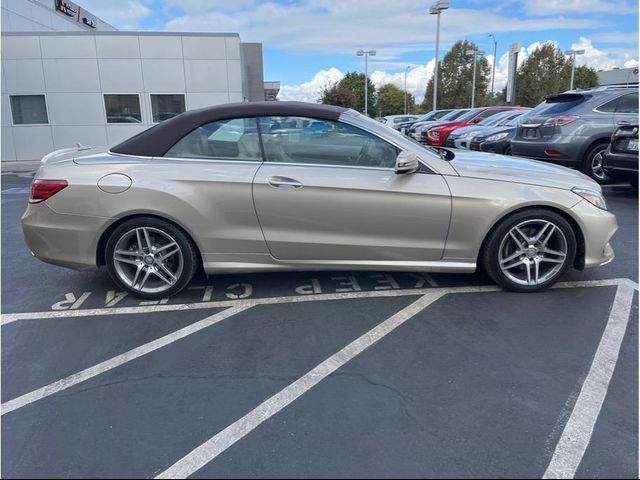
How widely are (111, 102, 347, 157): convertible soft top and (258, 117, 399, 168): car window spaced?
0.06 metres

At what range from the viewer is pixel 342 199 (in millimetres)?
3719

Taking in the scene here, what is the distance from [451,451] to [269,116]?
108 inches

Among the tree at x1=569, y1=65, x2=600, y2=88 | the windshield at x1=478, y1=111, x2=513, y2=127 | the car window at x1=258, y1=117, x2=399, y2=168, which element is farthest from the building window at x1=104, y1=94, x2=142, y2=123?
the tree at x1=569, y1=65, x2=600, y2=88

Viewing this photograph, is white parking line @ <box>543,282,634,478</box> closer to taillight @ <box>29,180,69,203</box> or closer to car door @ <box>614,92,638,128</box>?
taillight @ <box>29,180,69,203</box>

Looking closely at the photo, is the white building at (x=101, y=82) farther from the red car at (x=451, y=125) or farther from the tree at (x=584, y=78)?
the tree at (x=584, y=78)

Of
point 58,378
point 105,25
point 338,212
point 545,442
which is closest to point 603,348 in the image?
point 545,442

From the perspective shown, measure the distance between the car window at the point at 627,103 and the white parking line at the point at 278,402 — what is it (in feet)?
21.7

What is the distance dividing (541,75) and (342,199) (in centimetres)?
5387

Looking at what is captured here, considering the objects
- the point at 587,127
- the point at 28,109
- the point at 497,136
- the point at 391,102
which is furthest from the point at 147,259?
the point at 391,102

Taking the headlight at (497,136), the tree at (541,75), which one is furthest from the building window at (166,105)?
the tree at (541,75)

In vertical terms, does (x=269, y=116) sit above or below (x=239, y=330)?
above

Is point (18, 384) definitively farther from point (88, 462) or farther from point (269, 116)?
point (269, 116)

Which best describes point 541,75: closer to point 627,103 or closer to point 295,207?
point 627,103

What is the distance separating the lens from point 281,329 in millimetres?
3465
